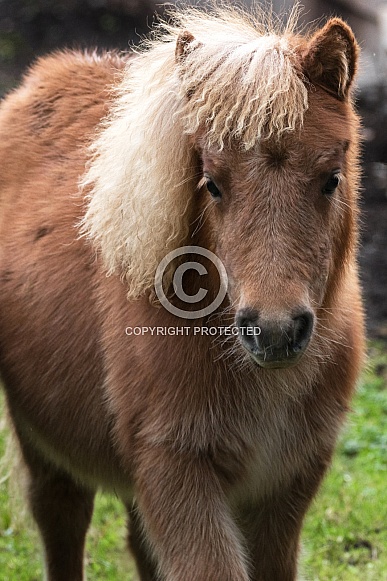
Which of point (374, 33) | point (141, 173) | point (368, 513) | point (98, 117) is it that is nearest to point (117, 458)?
point (141, 173)

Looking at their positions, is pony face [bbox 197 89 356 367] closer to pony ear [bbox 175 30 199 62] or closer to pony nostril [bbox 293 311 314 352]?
pony nostril [bbox 293 311 314 352]


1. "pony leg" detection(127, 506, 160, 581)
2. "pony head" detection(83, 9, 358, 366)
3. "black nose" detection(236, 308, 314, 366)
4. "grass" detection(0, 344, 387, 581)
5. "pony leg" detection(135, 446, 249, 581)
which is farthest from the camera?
"grass" detection(0, 344, 387, 581)

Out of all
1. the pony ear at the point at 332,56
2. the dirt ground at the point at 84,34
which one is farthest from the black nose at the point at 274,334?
the dirt ground at the point at 84,34

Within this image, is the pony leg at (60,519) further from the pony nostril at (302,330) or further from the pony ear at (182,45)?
the pony ear at (182,45)

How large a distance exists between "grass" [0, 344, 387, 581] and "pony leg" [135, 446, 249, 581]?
1198mm

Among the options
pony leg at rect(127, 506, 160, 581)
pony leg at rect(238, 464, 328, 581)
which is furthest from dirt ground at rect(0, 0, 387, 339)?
pony leg at rect(238, 464, 328, 581)

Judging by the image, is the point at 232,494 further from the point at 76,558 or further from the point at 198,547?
the point at 76,558

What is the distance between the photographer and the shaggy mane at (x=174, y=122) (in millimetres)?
2977

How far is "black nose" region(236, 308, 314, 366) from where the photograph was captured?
9.09ft

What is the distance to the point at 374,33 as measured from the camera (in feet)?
31.4

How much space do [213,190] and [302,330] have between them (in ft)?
1.77

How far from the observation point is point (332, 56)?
307 cm

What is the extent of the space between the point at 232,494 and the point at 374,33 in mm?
7069

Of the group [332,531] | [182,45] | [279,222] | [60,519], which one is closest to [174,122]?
[182,45]
